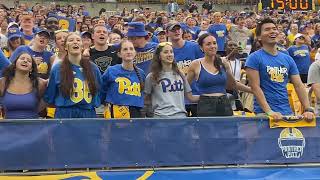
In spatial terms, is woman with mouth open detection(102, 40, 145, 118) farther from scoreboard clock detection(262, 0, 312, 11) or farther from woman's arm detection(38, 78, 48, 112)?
scoreboard clock detection(262, 0, 312, 11)

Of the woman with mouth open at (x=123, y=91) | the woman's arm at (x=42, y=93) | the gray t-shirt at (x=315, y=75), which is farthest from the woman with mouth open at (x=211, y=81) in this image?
the woman's arm at (x=42, y=93)

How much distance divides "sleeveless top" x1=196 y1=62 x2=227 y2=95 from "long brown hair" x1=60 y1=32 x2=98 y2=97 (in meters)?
1.26

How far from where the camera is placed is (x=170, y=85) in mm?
6164

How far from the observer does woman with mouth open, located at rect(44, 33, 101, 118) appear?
5.74 m

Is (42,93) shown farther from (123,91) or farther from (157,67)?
(157,67)

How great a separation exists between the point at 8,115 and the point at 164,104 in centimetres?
162

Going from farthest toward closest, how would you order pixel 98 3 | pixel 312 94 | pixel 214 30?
pixel 98 3, pixel 214 30, pixel 312 94

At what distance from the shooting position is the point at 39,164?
536 centimetres

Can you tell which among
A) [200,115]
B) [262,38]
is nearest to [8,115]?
[200,115]

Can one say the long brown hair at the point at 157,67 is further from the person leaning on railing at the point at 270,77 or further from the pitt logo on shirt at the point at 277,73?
the pitt logo on shirt at the point at 277,73

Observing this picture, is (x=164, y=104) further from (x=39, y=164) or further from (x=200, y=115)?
(x=39, y=164)

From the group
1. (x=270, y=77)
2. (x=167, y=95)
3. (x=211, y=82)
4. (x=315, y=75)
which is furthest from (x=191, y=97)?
(x=315, y=75)

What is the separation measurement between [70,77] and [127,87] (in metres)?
0.73

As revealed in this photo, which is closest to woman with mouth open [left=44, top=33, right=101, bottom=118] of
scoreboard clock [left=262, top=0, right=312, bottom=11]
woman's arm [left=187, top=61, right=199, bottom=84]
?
woman's arm [left=187, top=61, right=199, bottom=84]
